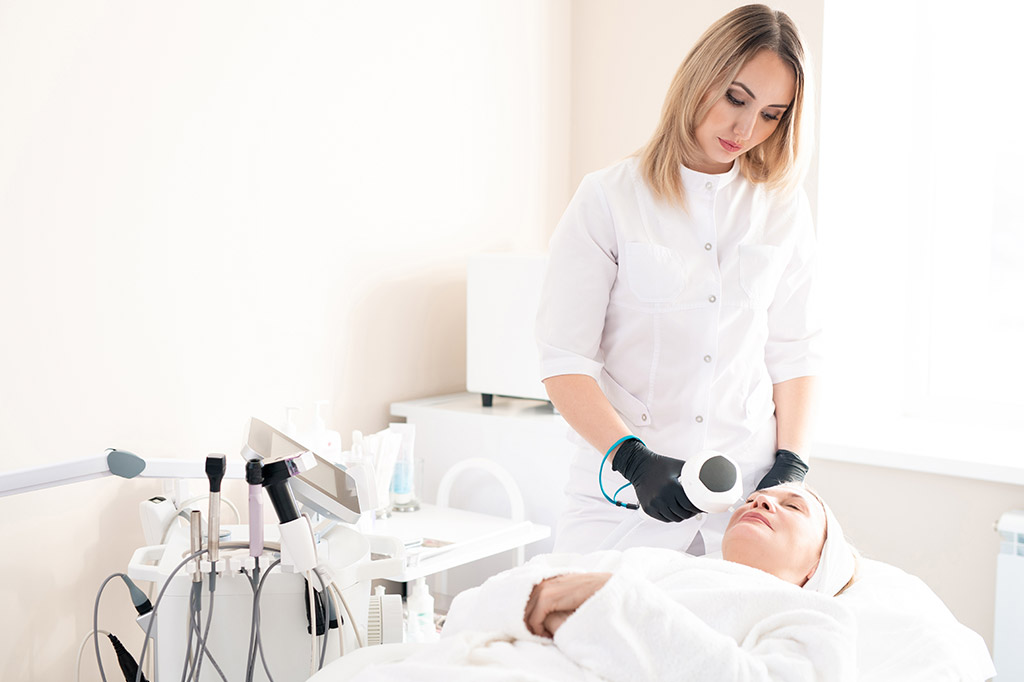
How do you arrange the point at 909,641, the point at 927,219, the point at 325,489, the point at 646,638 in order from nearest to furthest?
1. the point at 646,638
2. the point at 325,489
3. the point at 909,641
4. the point at 927,219

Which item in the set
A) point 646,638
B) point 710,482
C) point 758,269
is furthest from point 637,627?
point 758,269

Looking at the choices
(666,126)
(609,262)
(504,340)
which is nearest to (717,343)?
(609,262)

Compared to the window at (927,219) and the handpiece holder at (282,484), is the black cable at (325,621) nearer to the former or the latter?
the handpiece holder at (282,484)

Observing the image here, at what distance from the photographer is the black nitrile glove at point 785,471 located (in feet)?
4.92

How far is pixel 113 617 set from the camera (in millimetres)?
1885

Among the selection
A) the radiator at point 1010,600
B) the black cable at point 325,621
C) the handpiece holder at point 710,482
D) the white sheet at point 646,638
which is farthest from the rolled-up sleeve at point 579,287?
the radiator at point 1010,600

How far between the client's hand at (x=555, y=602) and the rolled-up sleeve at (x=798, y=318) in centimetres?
62

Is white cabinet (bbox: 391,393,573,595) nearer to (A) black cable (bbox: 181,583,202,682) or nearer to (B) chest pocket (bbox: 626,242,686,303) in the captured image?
(B) chest pocket (bbox: 626,242,686,303)

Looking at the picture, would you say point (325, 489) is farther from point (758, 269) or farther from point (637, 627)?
point (758, 269)

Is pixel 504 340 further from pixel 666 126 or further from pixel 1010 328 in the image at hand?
pixel 1010 328

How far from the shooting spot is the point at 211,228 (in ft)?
6.56

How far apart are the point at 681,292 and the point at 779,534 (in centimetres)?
38

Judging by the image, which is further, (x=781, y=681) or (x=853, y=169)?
(x=853, y=169)

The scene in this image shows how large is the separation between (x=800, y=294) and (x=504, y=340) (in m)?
0.90
